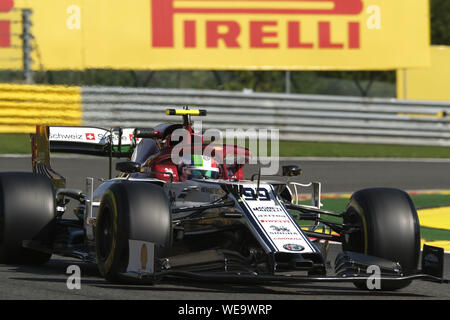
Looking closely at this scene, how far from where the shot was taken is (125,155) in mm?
11938

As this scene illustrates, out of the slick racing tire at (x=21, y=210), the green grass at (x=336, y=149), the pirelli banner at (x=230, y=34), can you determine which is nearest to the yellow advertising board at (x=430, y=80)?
the pirelli banner at (x=230, y=34)

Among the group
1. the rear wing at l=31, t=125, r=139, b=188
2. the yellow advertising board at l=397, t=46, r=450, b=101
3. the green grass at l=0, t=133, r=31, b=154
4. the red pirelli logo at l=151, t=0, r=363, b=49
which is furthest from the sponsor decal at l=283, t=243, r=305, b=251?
the yellow advertising board at l=397, t=46, r=450, b=101

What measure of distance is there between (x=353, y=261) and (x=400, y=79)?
26413 mm

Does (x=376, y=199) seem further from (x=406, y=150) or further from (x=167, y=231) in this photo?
(x=406, y=150)

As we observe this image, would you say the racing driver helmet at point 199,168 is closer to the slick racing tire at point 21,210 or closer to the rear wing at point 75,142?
the slick racing tire at point 21,210

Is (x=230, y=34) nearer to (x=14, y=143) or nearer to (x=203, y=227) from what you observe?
(x=14, y=143)

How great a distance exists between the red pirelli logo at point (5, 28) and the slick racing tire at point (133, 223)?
17.8m

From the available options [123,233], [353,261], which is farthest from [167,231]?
[353,261]

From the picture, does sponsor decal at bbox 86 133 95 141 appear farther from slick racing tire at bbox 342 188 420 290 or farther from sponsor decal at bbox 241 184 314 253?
slick racing tire at bbox 342 188 420 290

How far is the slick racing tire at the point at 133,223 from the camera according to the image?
8.61m

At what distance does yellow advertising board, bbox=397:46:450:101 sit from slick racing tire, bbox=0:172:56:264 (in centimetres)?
2542

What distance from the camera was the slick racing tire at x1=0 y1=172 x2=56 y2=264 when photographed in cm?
1008

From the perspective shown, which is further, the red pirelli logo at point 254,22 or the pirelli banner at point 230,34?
the red pirelli logo at point 254,22

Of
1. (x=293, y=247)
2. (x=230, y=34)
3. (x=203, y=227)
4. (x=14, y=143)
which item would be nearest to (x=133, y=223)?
(x=203, y=227)
